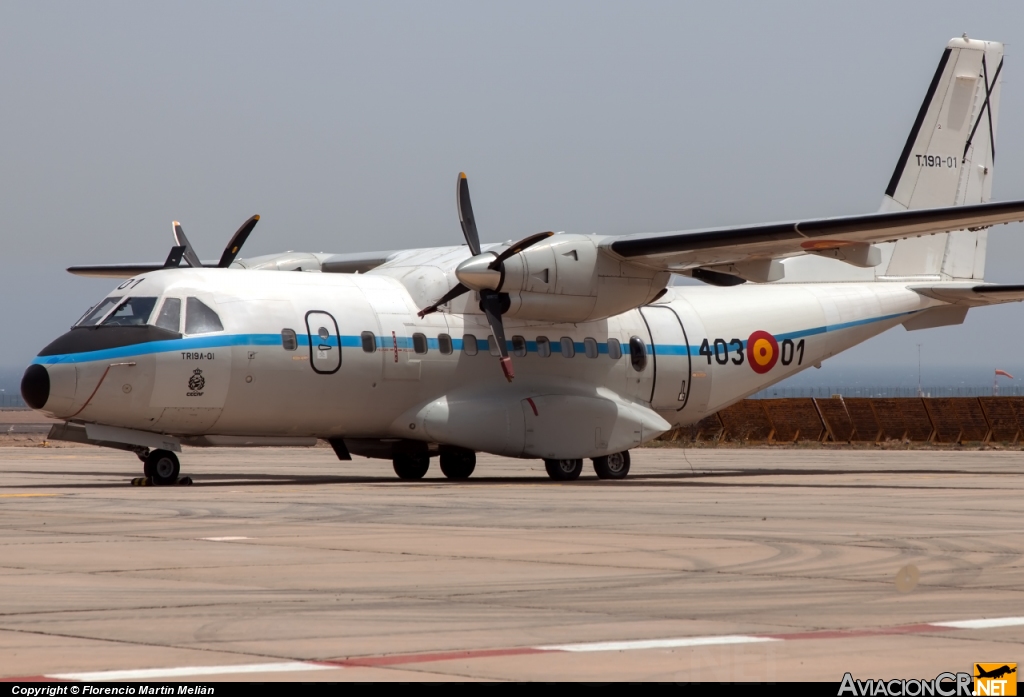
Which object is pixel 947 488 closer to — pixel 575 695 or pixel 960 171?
pixel 960 171

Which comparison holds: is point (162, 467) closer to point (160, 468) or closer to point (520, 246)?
point (160, 468)

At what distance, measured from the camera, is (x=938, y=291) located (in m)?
28.0

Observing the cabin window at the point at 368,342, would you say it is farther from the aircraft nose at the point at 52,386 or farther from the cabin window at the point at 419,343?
the aircraft nose at the point at 52,386

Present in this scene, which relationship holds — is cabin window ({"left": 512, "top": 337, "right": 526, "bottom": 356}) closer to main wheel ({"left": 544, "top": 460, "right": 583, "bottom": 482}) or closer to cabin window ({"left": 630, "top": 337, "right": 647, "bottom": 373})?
main wheel ({"left": 544, "top": 460, "right": 583, "bottom": 482})

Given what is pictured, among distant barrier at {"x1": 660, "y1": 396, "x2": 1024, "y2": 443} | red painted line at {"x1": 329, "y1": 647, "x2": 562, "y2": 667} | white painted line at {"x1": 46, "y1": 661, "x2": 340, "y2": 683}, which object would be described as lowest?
distant barrier at {"x1": 660, "y1": 396, "x2": 1024, "y2": 443}

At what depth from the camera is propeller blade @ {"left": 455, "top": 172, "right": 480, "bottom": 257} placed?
2378 centimetres

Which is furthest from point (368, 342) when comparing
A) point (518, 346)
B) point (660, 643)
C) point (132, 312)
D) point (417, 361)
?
point (660, 643)

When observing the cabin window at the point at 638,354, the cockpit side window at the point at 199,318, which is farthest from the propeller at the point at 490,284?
the cockpit side window at the point at 199,318

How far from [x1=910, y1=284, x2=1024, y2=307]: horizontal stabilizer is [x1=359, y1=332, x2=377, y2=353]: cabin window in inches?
486

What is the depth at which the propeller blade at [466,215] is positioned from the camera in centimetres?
2378

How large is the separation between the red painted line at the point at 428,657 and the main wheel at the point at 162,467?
14.9m

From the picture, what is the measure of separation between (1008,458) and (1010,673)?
30761 mm

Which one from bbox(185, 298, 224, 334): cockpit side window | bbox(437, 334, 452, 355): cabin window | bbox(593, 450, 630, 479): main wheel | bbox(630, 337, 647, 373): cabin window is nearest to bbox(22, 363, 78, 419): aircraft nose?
bbox(185, 298, 224, 334): cockpit side window

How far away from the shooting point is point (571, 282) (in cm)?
2291
